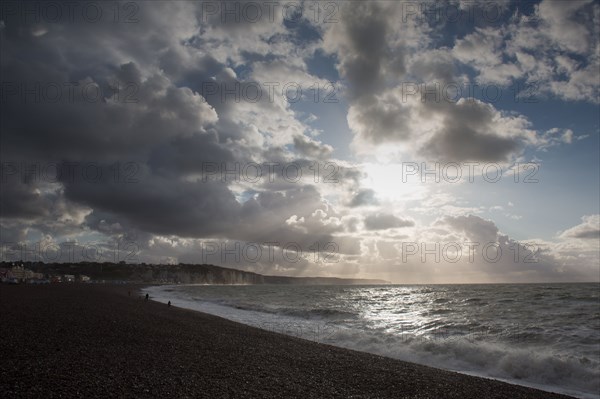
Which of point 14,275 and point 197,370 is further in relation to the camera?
point 14,275

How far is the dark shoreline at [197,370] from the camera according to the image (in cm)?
964

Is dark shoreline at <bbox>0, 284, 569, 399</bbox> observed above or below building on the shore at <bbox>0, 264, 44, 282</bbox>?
above

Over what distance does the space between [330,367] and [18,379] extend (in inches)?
382

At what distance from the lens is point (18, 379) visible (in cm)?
948

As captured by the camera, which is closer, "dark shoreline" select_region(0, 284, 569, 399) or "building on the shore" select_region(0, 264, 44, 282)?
"dark shoreline" select_region(0, 284, 569, 399)

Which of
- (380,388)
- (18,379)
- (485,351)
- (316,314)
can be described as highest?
(18,379)

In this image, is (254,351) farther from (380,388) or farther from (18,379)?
→ (18,379)

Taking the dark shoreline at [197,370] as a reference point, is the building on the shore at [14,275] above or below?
below

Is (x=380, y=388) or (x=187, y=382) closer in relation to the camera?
(x=187, y=382)

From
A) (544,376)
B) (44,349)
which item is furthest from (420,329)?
(44,349)

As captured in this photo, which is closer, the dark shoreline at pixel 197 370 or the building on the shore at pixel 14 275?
the dark shoreline at pixel 197 370

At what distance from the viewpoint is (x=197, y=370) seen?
1203 cm

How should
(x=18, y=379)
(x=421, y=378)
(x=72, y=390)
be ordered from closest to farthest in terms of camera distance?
(x=72, y=390) < (x=18, y=379) < (x=421, y=378)

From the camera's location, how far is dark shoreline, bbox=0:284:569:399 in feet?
31.6
